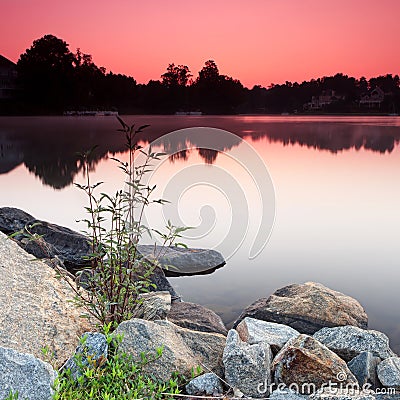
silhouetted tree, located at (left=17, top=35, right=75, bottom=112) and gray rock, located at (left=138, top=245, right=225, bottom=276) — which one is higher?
silhouetted tree, located at (left=17, top=35, right=75, bottom=112)

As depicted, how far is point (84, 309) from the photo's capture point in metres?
4.27

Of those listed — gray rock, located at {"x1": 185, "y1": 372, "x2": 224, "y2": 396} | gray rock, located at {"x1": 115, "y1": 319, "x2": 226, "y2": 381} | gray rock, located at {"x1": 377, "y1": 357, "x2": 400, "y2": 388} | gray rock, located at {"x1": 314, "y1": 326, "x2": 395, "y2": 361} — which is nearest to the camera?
gray rock, located at {"x1": 185, "y1": 372, "x2": 224, "y2": 396}

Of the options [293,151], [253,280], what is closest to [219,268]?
[253,280]

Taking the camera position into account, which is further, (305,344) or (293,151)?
(293,151)

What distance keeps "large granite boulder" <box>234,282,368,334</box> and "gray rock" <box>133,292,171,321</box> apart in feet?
3.19

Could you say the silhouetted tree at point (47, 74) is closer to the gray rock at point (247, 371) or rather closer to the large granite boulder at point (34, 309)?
the large granite boulder at point (34, 309)

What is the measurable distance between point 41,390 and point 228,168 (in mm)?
18020

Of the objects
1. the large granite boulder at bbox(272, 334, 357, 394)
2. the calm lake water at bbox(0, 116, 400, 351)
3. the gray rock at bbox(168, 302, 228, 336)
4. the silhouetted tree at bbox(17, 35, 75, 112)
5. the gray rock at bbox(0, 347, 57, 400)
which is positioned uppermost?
the silhouetted tree at bbox(17, 35, 75, 112)

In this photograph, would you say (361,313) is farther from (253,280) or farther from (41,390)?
(41,390)

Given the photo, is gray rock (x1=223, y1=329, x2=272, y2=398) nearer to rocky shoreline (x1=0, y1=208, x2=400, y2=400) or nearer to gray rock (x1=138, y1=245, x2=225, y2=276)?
rocky shoreline (x1=0, y1=208, x2=400, y2=400)

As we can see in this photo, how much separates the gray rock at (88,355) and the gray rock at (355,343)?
1890 mm

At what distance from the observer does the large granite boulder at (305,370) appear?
3.55 metres

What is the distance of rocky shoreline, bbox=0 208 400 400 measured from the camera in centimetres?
339

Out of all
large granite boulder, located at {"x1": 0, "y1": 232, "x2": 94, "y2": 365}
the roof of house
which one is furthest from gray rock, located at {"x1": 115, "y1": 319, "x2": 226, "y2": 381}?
the roof of house
